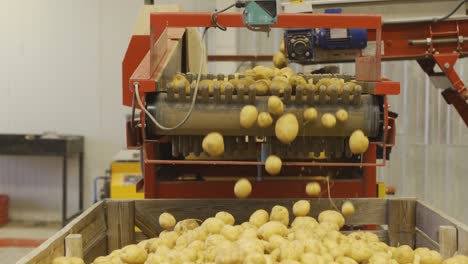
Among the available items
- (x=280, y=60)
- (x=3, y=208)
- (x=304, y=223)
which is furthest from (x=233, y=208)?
(x=3, y=208)

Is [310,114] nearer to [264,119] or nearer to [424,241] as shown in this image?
[264,119]

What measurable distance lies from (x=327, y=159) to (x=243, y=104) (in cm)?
61

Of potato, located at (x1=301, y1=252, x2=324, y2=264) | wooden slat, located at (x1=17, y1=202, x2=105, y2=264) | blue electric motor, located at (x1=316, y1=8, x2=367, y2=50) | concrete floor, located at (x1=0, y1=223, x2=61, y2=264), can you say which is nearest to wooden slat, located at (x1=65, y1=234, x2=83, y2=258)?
wooden slat, located at (x1=17, y1=202, x2=105, y2=264)

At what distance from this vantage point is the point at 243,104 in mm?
1646

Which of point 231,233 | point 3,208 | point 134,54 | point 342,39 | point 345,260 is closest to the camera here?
point 345,260

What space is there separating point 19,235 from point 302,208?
15.5ft

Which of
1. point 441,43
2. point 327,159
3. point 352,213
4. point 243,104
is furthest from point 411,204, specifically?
point 441,43

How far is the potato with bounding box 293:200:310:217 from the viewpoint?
1.72 m

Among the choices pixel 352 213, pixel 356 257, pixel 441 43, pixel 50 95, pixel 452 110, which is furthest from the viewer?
pixel 50 95

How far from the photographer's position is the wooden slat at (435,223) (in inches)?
61.2

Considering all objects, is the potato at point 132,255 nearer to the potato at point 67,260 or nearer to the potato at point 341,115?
the potato at point 67,260

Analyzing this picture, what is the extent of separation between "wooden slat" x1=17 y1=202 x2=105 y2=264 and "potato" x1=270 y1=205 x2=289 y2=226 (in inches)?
21.7

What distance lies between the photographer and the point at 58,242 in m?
1.45

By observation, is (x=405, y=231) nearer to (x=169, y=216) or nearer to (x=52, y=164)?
(x=169, y=216)
